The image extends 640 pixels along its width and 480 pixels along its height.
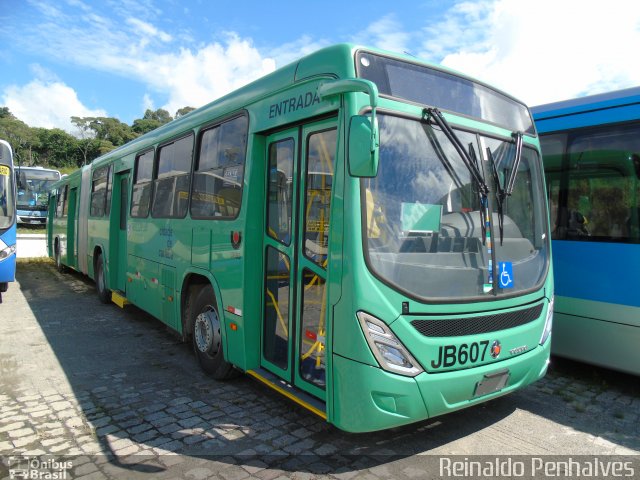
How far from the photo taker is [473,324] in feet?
11.1

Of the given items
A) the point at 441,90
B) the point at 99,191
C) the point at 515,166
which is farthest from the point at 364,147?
the point at 99,191

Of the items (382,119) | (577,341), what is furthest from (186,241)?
(577,341)

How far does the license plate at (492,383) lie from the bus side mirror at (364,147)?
67.9 inches

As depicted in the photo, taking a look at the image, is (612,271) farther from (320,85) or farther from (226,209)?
(226,209)

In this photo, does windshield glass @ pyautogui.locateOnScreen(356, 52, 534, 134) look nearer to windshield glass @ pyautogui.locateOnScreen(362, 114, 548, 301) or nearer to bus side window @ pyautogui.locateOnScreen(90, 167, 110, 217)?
windshield glass @ pyautogui.locateOnScreen(362, 114, 548, 301)

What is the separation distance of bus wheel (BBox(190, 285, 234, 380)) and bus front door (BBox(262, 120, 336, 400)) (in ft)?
2.82

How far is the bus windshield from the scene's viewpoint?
8406mm

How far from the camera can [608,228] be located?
490 cm

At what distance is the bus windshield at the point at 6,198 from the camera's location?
8.41 metres

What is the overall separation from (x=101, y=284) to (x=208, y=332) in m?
5.42

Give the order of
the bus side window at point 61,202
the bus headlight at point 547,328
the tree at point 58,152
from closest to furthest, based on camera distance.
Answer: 1. the bus headlight at point 547,328
2. the bus side window at point 61,202
3. the tree at point 58,152

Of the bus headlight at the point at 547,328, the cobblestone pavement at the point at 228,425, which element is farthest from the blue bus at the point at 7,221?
the bus headlight at the point at 547,328

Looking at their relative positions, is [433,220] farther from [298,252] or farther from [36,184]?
[36,184]

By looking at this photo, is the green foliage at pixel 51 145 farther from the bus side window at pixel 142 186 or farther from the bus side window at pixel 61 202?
the bus side window at pixel 142 186
